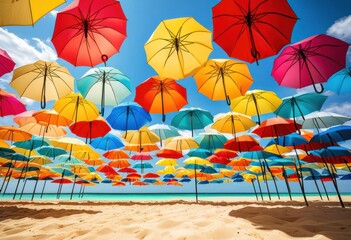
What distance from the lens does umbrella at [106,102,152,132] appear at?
8.48 metres

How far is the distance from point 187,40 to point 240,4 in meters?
1.64

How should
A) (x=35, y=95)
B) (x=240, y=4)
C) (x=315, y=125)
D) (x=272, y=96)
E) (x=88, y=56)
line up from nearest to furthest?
(x=240, y=4), (x=88, y=56), (x=35, y=95), (x=272, y=96), (x=315, y=125)

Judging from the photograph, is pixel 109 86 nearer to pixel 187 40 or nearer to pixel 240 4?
pixel 187 40

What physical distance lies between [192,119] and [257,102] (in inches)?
127

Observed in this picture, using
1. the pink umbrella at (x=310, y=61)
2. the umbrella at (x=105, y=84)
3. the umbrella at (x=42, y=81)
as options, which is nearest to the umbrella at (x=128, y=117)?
the umbrella at (x=105, y=84)

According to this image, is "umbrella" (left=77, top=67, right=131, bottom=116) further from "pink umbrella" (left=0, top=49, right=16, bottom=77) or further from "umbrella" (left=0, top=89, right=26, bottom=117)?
"umbrella" (left=0, top=89, right=26, bottom=117)

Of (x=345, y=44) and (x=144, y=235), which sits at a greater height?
(x=345, y=44)

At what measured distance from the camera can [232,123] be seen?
884 centimetres

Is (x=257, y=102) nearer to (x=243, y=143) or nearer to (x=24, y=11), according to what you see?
(x=243, y=143)

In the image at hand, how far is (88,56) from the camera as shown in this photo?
211 inches

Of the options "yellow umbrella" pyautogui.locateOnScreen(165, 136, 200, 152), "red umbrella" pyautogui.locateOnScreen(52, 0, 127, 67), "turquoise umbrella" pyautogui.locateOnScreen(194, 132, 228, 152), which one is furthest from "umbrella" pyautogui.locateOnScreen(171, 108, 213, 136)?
"red umbrella" pyautogui.locateOnScreen(52, 0, 127, 67)

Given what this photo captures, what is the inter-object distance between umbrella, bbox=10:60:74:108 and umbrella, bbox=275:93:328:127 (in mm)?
8753

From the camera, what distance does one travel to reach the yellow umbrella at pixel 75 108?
741 cm

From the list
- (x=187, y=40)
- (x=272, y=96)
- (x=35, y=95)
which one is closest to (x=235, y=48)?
(x=187, y=40)
